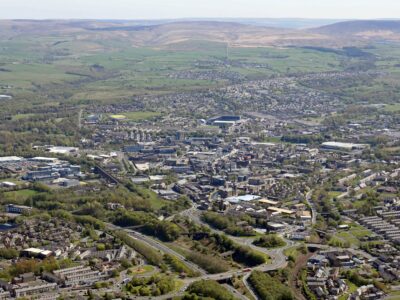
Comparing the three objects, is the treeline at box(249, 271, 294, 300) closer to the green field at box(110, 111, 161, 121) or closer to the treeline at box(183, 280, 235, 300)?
the treeline at box(183, 280, 235, 300)

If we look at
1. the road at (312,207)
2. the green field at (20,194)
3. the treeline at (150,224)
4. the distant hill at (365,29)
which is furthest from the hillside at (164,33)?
the treeline at (150,224)

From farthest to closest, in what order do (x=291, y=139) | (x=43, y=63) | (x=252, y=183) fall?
(x=43, y=63) < (x=291, y=139) < (x=252, y=183)

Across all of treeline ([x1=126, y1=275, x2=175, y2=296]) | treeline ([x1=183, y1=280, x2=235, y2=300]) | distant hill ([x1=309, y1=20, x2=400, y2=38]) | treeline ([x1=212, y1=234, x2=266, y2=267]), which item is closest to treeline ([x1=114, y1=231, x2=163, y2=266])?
treeline ([x1=126, y1=275, x2=175, y2=296])

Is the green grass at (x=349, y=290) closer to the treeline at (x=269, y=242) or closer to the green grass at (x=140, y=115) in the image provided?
the treeline at (x=269, y=242)

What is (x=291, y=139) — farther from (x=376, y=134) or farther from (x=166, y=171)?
(x=166, y=171)

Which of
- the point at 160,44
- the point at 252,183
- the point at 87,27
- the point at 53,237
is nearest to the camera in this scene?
the point at 53,237

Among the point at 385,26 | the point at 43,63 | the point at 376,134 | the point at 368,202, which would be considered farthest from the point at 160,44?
the point at 368,202

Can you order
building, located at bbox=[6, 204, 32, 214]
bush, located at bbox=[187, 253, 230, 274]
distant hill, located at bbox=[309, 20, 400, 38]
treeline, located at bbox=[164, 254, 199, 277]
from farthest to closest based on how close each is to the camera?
distant hill, located at bbox=[309, 20, 400, 38]
building, located at bbox=[6, 204, 32, 214]
bush, located at bbox=[187, 253, 230, 274]
treeline, located at bbox=[164, 254, 199, 277]

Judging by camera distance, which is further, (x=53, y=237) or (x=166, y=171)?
(x=166, y=171)
